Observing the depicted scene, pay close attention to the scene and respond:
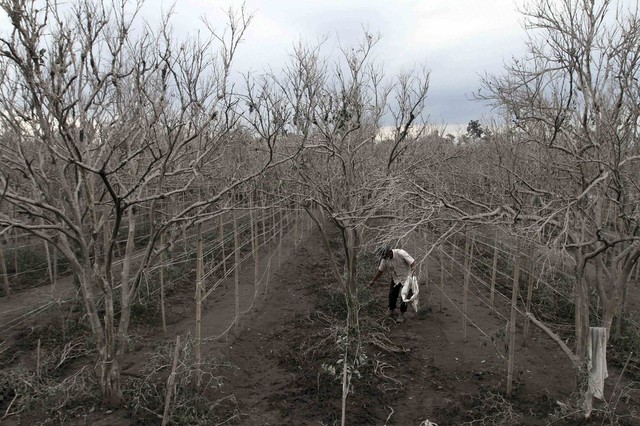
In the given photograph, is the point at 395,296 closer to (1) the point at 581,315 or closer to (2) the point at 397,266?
(2) the point at 397,266

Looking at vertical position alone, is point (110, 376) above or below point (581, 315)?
below

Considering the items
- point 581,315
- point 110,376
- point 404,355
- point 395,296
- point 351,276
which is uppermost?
point 351,276

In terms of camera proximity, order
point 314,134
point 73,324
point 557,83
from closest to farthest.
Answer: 1. point 557,83
2. point 73,324
3. point 314,134

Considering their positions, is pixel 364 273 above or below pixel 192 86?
below

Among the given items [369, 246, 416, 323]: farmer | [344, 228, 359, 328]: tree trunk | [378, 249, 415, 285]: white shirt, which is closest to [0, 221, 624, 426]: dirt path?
[369, 246, 416, 323]: farmer

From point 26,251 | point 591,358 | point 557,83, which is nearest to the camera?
point 591,358

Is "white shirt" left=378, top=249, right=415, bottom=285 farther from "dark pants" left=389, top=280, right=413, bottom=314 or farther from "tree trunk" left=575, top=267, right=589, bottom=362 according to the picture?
"tree trunk" left=575, top=267, right=589, bottom=362

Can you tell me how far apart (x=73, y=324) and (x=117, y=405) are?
291 centimetres

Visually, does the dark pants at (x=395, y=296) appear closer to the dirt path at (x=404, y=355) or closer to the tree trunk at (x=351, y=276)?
the dirt path at (x=404, y=355)

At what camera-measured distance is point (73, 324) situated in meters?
6.93

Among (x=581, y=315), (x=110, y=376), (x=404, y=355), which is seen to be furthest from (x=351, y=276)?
(x=110, y=376)

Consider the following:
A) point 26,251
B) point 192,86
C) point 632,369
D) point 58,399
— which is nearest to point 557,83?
point 632,369

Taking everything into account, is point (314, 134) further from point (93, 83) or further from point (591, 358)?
point (591, 358)

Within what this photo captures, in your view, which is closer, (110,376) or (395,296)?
(110,376)
